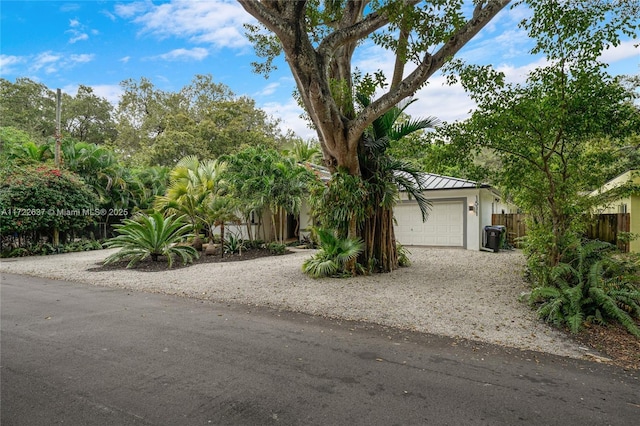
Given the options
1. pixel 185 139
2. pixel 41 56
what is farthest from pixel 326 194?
pixel 185 139

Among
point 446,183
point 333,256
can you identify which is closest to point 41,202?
point 333,256

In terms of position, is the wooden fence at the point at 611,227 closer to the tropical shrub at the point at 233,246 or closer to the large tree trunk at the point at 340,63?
the large tree trunk at the point at 340,63

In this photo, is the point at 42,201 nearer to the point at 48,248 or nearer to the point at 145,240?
the point at 48,248

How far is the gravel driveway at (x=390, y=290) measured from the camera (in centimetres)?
459

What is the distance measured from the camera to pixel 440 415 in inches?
98.4

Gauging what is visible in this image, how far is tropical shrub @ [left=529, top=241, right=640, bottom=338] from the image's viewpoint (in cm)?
465

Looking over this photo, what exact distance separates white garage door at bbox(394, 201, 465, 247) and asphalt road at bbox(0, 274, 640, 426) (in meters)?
11.0

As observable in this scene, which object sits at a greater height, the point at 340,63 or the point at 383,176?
the point at 340,63

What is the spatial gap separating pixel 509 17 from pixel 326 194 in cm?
501

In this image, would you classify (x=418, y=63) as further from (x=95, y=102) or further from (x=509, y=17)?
(x=95, y=102)

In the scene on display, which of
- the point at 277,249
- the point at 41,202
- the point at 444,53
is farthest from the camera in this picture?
the point at 277,249

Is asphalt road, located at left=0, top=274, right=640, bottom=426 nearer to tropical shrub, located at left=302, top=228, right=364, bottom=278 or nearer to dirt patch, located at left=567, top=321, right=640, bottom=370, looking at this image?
dirt patch, located at left=567, top=321, right=640, bottom=370

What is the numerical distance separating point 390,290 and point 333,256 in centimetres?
192

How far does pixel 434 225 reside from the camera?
1486 centimetres
